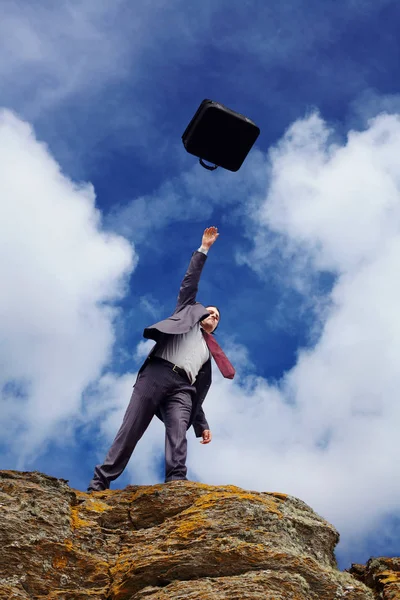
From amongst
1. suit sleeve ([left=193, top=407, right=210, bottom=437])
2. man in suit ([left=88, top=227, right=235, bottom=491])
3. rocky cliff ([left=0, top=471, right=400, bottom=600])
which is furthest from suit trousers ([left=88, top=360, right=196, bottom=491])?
rocky cliff ([left=0, top=471, right=400, bottom=600])

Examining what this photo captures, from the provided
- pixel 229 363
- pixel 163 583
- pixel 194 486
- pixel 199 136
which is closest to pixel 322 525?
pixel 194 486

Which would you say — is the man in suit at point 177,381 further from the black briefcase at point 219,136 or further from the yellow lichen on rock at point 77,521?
the yellow lichen on rock at point 77,521

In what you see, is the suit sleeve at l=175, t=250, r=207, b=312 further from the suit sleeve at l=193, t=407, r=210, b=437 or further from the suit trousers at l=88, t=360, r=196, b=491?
the suit sleeve at l=193, t=407, r=210, b=437

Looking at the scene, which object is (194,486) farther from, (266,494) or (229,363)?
(229,363)

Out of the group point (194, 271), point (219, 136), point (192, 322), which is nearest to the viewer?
point (219, 136)

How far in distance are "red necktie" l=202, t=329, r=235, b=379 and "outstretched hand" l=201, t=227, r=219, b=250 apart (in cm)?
104

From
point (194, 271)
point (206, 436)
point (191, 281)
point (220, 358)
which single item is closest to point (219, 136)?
point (194, 271)

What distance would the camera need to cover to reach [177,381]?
7.32 meters

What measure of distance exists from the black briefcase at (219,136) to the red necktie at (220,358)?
2.05 m

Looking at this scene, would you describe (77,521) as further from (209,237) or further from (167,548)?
(209,237)

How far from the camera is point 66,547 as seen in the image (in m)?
4.89

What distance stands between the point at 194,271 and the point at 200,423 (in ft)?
5.82

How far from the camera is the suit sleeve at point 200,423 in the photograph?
7.84 meters

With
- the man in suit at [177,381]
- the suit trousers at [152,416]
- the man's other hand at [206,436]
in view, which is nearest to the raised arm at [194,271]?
the man in suit at [177,381]
